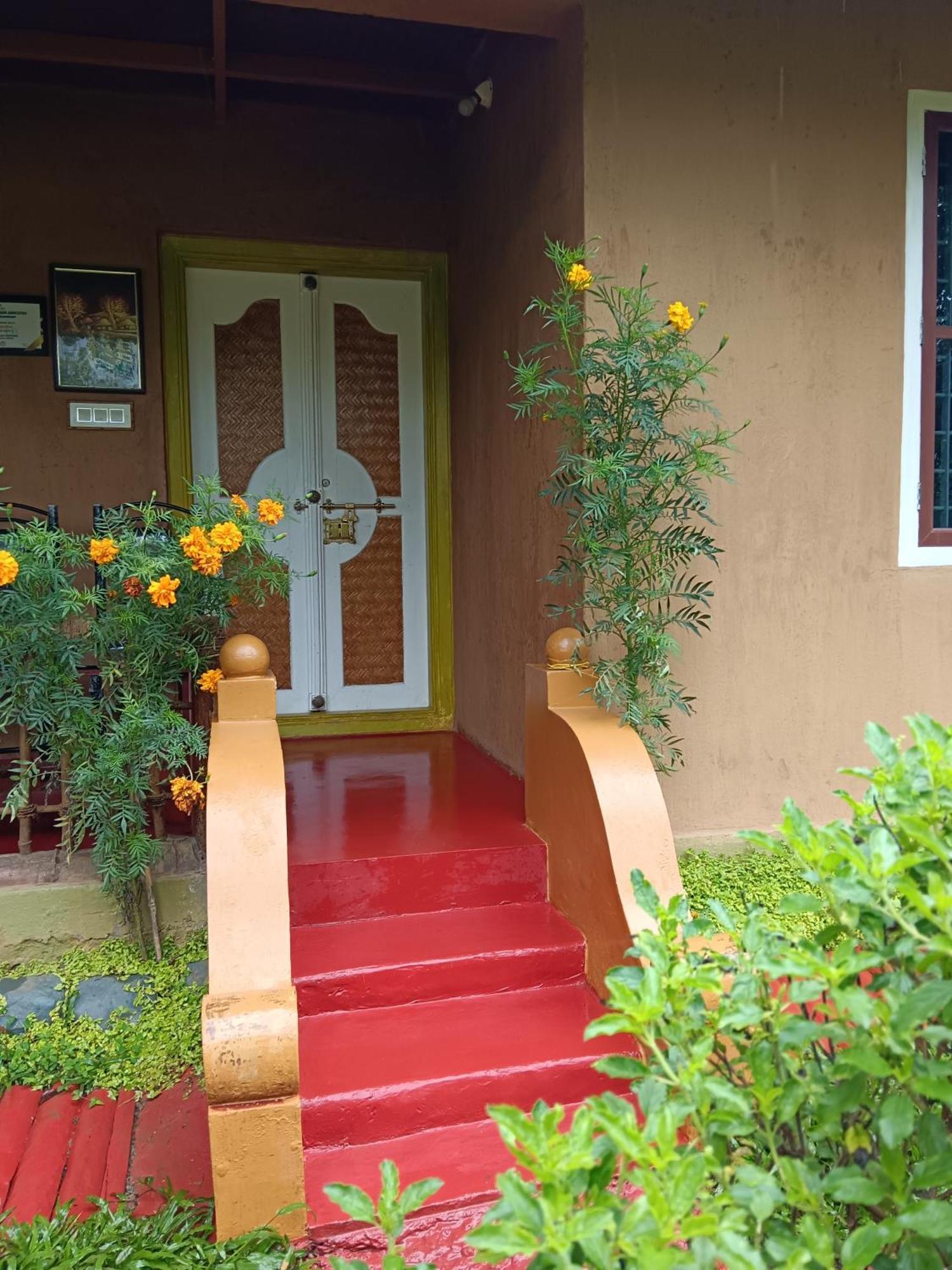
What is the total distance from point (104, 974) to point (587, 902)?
161 cm

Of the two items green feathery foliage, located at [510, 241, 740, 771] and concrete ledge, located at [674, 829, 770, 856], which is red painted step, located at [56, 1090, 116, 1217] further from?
concrete ledge, located at [674, 829, 770, 856]

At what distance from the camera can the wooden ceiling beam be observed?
406 centimetres

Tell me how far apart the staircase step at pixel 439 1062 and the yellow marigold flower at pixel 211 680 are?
1.05 m

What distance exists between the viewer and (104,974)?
310 centimetres

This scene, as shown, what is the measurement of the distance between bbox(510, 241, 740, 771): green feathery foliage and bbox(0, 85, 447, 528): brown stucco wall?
2268 mm

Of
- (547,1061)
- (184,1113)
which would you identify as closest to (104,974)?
(184,1113)

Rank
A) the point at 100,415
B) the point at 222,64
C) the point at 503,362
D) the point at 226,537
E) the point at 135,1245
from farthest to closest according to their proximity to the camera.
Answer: the point at 100,415
the point at 503,362
the point at 222,64
the point at 226,537
the point at 135,1245

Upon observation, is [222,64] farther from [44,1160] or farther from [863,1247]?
[863,1247]

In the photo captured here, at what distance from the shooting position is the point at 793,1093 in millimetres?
→ 1016

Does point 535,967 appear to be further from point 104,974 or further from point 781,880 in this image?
point 104,974

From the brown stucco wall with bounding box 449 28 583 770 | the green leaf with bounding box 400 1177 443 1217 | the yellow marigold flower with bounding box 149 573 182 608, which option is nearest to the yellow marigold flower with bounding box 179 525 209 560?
the yellow marigold flower with bounding box 149 573 182 608

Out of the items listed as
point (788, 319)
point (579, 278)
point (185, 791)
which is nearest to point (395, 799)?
point (185, 791)

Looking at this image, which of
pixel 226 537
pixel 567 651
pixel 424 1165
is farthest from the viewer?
pixel 567 651

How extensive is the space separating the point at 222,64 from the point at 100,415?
5.51 feet
